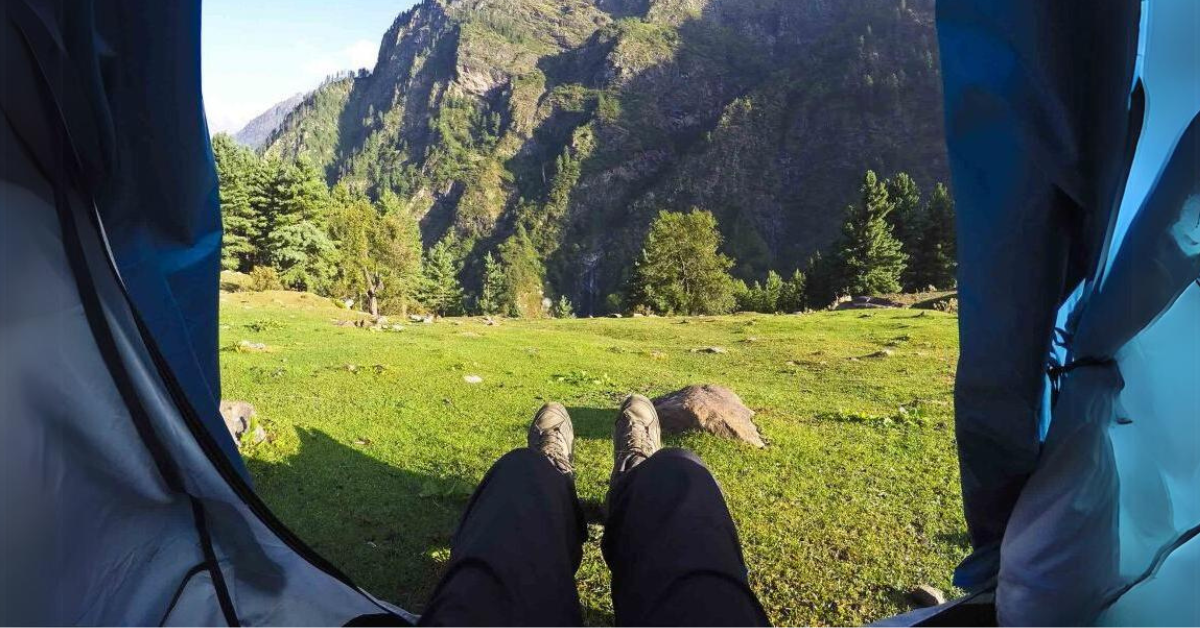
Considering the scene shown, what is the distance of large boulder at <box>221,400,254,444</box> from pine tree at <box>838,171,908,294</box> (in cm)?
3585

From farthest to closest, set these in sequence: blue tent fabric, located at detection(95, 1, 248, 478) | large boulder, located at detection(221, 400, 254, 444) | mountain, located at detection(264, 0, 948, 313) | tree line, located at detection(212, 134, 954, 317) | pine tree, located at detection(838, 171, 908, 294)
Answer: mountain, located at detection(264, 0, 948, 313) → pine tree, located at detection(838, 171, 908, 294) → tree line, located at detection(212, 134, 954, 317) → large boulder, located at detection(221, 400, 254, 444) → blue tent fabric, located at detection(95, 1, 248, 478)

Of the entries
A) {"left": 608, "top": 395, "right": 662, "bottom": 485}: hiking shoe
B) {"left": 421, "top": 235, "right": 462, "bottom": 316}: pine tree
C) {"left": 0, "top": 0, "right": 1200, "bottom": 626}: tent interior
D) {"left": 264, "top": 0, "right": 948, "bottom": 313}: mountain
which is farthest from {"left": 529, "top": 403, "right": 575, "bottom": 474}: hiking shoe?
{"left": 264, "top": 0, "right": 948, "bottom": 313}: mountain

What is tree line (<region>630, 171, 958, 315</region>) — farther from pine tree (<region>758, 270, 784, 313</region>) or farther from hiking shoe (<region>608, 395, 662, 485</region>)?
hiking shoe (<region>608, 395, 662, 485</region>)

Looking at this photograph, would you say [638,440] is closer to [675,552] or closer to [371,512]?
[675,552]

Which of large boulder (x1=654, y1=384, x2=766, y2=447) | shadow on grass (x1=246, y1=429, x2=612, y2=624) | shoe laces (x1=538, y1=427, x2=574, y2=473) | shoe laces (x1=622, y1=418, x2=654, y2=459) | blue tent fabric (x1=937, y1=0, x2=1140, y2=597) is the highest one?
blue tent fabric (x1=937, y1=0, x2=1140, y2=597)

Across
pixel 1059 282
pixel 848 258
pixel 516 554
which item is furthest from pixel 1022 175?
pixel 848 258

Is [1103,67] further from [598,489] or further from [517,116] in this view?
[517,116]

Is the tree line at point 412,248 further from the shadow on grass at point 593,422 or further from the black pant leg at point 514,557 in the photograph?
the black pant leg at point 514,557

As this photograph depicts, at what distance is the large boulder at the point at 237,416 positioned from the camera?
475cm

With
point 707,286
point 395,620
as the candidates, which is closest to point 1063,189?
point 395,620

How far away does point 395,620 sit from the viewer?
6.74 ft

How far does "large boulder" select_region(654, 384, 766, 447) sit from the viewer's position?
17.6ft

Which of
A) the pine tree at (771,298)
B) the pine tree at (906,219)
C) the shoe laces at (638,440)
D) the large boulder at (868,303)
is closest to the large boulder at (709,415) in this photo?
the shoe laces at (638,440)

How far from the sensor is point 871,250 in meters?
35.4
